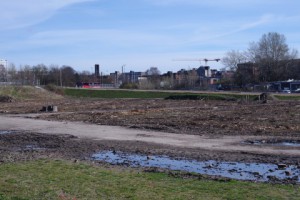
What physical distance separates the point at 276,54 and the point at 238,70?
11.0 meters

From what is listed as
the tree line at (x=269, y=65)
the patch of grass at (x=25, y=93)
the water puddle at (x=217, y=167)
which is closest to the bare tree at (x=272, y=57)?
the tree line at (x=269, y=65)

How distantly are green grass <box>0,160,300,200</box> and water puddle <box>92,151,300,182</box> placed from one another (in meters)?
1.48

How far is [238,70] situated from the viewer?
124250 mm

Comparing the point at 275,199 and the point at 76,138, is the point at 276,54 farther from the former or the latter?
the point at 275,199

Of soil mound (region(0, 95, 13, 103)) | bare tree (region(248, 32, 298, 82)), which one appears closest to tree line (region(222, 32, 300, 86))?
bare tree (region(248, 32, 298, 82))

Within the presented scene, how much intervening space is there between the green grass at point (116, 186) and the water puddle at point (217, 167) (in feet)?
4.84

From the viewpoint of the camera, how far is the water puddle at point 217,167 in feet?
43.1

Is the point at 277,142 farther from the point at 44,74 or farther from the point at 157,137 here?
the point at 44,74

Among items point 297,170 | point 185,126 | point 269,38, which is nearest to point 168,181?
point 297,170

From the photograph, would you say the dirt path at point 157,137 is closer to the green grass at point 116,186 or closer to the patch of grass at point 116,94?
the green grass at point 116,186

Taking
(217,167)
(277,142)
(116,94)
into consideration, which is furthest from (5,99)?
(217,167)

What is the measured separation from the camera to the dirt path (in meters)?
19.1

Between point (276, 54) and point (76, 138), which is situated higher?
point (276, 54)

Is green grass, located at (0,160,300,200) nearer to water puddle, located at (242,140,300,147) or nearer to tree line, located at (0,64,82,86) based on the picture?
water puddle, located at (242,140,300,147)
